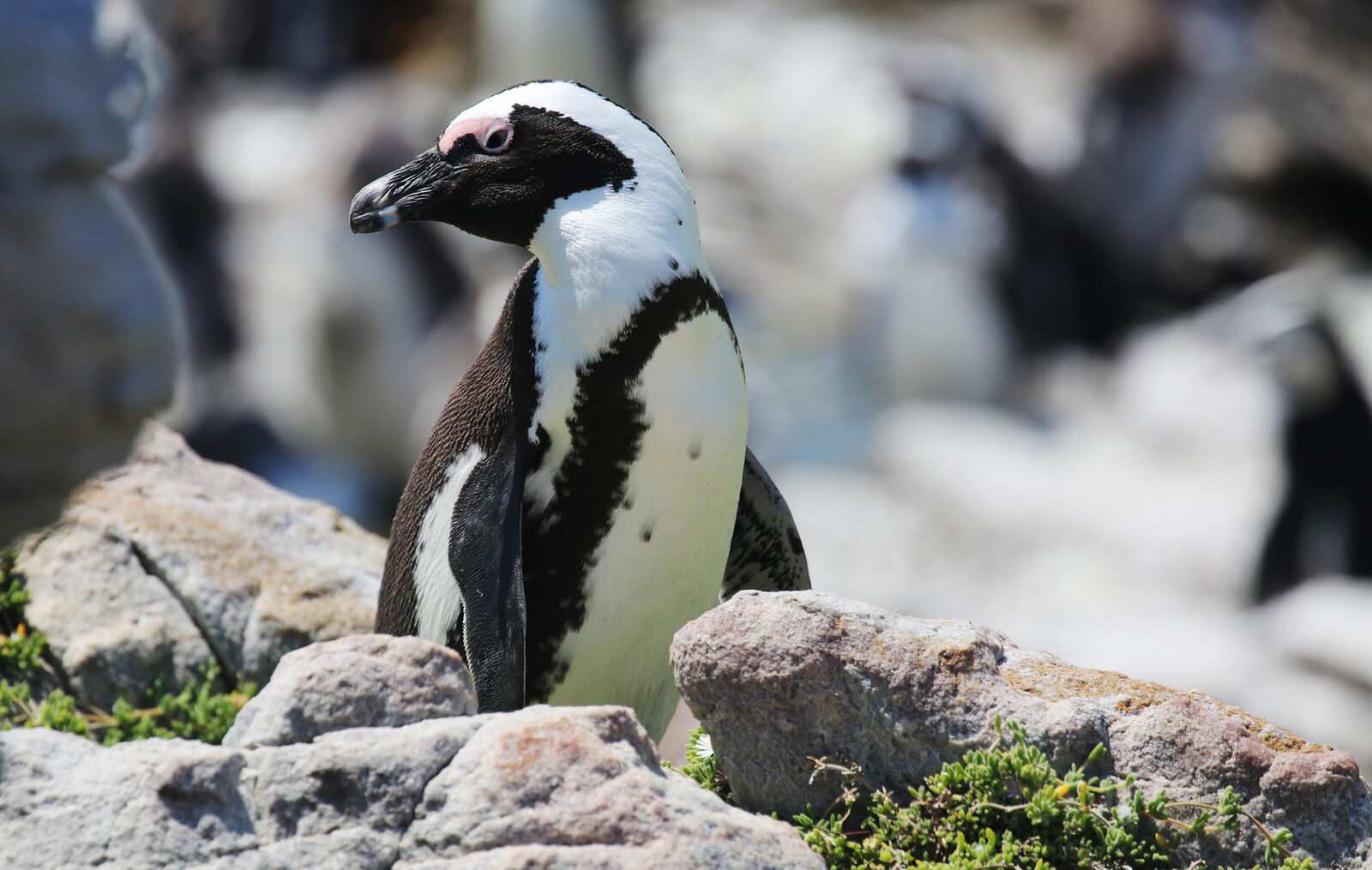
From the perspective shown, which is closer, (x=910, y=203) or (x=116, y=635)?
(x=116, y=635)

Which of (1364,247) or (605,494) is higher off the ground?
(1364,247)

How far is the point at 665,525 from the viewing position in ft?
8.40

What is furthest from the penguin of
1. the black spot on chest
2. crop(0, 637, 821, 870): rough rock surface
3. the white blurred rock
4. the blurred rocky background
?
the white blurred rock

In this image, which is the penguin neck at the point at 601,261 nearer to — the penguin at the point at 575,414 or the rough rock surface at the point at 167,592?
the penguin at the point at 575,414

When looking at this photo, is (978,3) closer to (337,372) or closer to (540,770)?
(337,372)

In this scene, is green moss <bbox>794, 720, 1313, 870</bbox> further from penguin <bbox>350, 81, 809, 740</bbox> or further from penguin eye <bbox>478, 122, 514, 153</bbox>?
penguin eye <bbox>478, 122, 514, 153</bbox>

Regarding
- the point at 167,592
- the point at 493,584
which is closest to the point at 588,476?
the point at 493,584

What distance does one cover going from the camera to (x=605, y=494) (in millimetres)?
2525

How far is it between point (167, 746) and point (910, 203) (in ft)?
28.8

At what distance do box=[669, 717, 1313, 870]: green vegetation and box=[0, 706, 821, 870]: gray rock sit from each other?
23 centimetres

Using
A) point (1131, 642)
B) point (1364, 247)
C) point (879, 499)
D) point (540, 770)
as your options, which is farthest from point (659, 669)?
point (1364, 247)

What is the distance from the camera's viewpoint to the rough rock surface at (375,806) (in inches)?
70.4

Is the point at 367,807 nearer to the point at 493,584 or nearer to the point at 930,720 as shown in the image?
the point at 493,584

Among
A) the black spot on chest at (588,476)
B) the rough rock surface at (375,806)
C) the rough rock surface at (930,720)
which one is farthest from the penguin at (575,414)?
the rough rock surface at (375,806)
